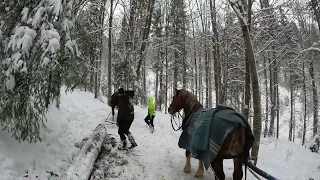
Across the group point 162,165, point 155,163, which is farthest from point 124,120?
point 162,165

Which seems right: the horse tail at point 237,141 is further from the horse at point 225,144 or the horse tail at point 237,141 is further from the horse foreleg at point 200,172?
the horse foreleg at point 200,172

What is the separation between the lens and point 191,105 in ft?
22.6

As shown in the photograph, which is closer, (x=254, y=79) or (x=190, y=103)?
(x=190, y=103)

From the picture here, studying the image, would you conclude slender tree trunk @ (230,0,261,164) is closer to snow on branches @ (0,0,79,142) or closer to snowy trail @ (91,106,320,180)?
snowy trail @ (91,106,320,180)

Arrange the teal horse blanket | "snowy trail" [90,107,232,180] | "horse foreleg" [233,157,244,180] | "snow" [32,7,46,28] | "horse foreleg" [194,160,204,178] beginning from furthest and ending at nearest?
1. "snowy trail" [90,107,232,180]
2. "horse foreleg" [194,160,204,178]
3. "snow" [32,7,46,28]
4. "horse foreleg" [233,157,244,180]
5. the teal horse blanket

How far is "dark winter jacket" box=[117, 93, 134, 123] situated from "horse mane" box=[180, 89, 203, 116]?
194cm

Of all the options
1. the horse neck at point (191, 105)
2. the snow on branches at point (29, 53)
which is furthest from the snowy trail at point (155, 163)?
the snow on branches at point (29, 53)

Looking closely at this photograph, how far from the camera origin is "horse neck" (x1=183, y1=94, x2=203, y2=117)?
6.79 m

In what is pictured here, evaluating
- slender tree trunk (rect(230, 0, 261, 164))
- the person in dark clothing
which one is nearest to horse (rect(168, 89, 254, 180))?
slender tree trunk (rect(230, 0, 261, 164))

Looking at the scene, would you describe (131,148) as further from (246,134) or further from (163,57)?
(163,57)

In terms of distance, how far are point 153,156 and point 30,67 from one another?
167 inches

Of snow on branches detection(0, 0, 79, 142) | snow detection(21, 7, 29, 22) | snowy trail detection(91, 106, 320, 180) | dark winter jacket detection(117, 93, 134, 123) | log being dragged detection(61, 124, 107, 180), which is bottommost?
snowy trail detection(91, 106, 320, 180)

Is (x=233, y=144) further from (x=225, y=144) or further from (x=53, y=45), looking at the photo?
(x=53, y=45)

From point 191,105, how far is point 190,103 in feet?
→ 0.24
